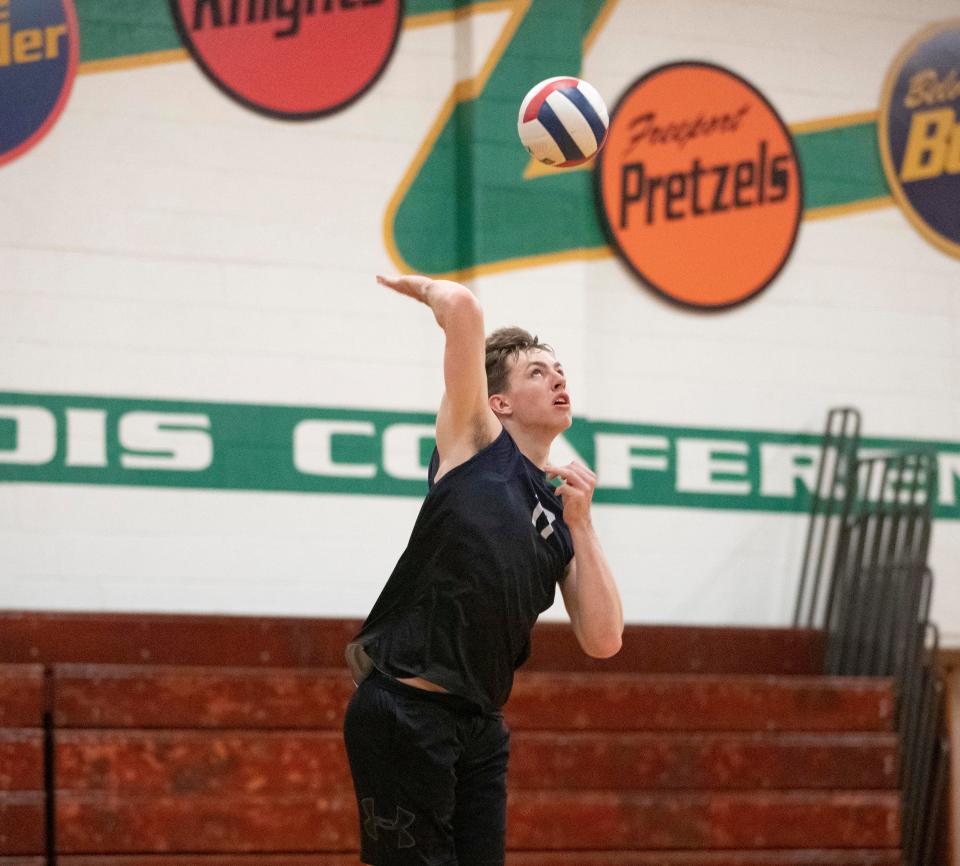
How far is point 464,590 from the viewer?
10.8 feet

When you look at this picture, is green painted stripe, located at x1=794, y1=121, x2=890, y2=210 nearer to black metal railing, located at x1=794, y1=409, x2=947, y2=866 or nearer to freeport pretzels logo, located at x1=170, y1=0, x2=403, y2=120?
black metal railing, located at x1=794, y1=409, x2=947, y2=866

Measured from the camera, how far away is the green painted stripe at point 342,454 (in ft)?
20.7

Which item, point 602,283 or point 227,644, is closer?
point 227,644

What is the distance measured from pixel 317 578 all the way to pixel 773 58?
349 centimetres

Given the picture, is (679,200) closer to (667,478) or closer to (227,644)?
(667,478)

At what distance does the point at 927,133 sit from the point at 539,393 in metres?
5.03

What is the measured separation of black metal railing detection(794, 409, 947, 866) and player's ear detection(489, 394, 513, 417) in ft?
11.5

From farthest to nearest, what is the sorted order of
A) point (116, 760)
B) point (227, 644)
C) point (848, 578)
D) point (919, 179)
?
point (919, 179) < point (848, 578) < point (227, 644) < point (116, 760)

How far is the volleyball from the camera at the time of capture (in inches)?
165

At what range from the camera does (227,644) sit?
616cm

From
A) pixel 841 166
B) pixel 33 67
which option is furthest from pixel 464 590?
pixel 841 166

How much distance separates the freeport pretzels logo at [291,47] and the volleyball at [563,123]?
2765mm

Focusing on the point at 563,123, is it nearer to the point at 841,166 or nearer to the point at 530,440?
the point at 530,440

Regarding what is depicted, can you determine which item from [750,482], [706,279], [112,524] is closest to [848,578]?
[750,482]
